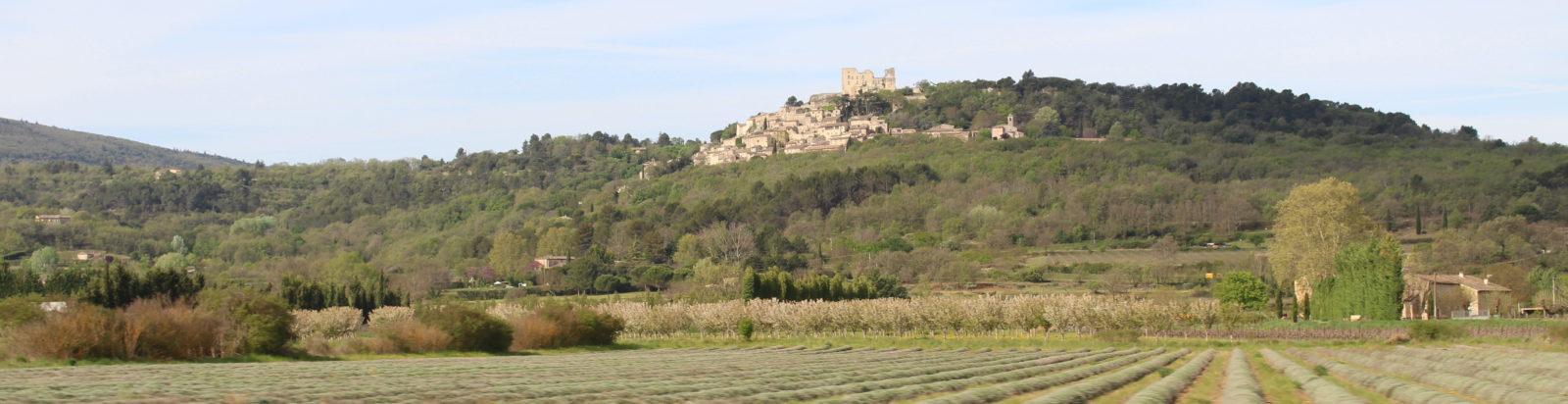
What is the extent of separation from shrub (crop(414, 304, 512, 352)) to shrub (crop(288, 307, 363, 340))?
44.0ft

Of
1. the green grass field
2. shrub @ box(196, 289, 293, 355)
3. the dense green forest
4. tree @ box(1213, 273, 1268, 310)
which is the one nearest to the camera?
the green grass field

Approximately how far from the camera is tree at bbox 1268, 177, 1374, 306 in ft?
204

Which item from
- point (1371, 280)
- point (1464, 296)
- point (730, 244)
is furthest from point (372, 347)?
point (730, 244)

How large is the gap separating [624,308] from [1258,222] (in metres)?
75.5

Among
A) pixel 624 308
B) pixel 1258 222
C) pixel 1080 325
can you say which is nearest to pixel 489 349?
pixel 624 308

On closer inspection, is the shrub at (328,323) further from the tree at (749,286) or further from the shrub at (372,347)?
the tree at (749,286)

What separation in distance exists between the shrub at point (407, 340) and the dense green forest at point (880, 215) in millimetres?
28455

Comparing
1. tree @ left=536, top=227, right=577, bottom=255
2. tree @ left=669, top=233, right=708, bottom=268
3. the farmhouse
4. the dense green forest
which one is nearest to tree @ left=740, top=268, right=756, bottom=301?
the dense green forest

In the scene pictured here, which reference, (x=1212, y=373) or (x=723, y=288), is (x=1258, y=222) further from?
(x=1212, y=373)

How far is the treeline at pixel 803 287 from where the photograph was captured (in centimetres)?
7575

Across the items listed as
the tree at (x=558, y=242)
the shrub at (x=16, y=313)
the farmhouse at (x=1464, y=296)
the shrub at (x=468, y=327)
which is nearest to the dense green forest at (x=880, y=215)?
the tree at (x=558, y=242)

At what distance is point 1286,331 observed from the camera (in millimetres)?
53594

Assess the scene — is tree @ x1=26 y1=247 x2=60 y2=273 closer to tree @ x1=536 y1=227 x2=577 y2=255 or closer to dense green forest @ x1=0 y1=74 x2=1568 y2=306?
dense green forest @ x1=0 y1=74 x2=1568 y2=306

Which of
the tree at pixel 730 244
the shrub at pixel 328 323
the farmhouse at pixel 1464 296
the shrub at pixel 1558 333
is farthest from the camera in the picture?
the tree at pixel 730 244
